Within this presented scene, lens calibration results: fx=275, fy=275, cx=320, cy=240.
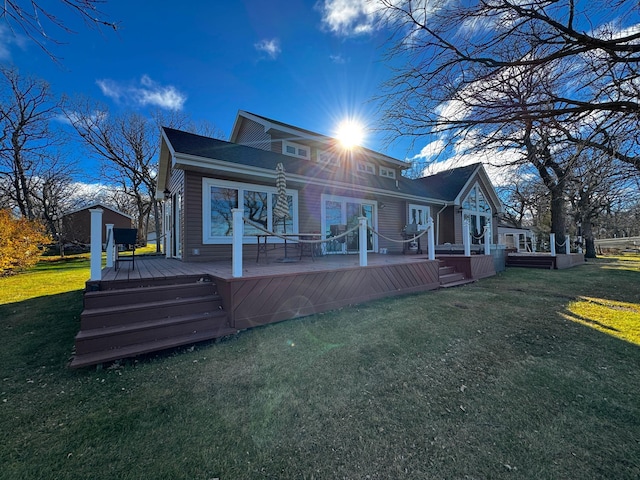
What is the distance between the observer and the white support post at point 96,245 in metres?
3.62

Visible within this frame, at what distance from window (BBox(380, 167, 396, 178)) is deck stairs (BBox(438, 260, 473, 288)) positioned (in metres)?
6.24

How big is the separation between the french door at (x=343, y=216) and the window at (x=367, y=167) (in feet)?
7.39

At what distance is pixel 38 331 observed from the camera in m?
4.13

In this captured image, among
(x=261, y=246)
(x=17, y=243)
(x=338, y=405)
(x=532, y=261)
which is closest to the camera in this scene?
(x=338, y=405)

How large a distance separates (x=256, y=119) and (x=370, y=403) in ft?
32.5

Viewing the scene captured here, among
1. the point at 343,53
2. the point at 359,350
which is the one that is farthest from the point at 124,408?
the point at 343,53

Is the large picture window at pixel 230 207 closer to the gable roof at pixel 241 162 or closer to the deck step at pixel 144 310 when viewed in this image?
the gable roof at pixel 241 162

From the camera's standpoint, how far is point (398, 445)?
193 centimetres

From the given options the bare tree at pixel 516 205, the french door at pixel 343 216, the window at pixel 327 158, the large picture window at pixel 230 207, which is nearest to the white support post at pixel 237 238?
the large picture window at pixel 230 207

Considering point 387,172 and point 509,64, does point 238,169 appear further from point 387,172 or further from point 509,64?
point 387,172

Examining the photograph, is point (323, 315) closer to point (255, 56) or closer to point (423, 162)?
point (423, 162)

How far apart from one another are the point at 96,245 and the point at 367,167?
432 inches

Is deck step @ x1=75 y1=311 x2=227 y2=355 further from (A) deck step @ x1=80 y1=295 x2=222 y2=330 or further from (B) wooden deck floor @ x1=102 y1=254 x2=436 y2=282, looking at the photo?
(B) wooden deck floor @ x1=102 y1=254 x2=436 y2=282

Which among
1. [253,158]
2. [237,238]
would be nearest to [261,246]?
[253,158]
